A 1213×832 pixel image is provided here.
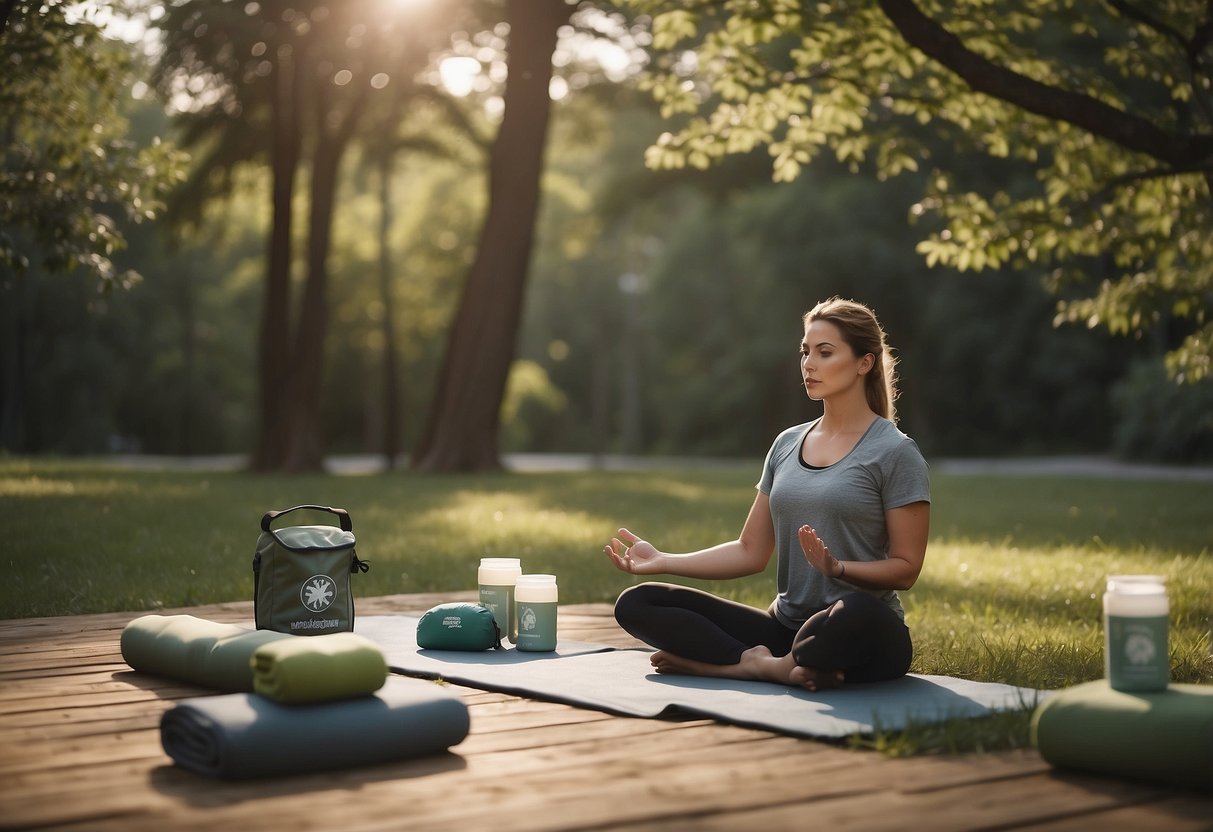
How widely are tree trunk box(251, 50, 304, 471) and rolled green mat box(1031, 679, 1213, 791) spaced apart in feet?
57.0

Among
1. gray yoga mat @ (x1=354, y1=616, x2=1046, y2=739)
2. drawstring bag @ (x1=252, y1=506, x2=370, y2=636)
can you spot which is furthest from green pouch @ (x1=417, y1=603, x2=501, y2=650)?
drawstring bag @ (x1=252, y1=506, x2=370, y2=636)

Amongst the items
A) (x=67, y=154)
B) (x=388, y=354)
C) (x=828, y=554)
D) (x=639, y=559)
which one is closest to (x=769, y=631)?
(x=639, y=559)

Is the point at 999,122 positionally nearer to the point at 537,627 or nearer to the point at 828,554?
the point at 537,627

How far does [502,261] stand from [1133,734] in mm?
15602

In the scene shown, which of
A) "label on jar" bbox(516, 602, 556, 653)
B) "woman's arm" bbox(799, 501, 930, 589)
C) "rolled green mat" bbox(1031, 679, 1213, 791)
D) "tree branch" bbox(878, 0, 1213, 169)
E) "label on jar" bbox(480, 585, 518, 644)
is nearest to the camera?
"rolled green mat" bbox(1031, 679, 1213, 791)

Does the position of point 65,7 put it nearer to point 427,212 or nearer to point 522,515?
point 522,515

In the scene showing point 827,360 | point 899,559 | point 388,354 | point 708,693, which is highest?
point 388,354

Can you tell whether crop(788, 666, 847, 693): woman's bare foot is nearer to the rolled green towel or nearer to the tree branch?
the rolled green towel

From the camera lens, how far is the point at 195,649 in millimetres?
4723

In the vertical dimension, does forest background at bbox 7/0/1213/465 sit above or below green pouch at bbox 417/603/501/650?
above

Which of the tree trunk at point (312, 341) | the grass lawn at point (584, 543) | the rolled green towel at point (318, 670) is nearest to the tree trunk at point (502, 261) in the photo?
the grass lawn at point (584, 543)

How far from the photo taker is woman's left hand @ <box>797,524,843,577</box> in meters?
4.37

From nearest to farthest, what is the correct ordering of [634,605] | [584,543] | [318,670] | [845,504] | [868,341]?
[318,670] → [845,504] → [868,341] → [634,605] → [584,543]

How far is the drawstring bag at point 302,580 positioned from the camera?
535 centimetres
